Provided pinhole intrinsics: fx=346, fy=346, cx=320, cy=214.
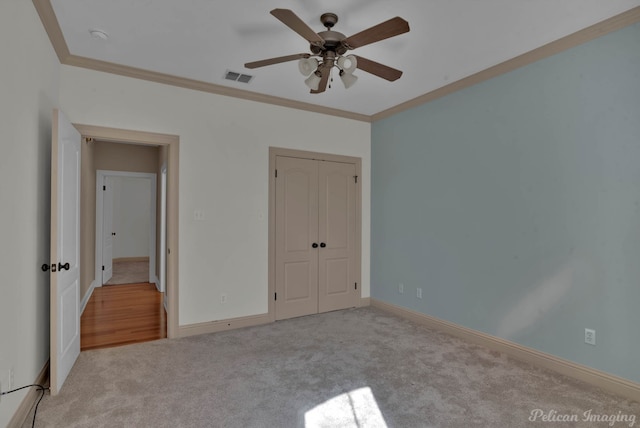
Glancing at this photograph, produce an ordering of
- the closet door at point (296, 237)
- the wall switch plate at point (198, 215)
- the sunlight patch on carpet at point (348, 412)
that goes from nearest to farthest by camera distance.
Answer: the sunlight patch on carpet at point (348, 412), the wall switch plate at point (198, 215), the closet door at point (296, 237)

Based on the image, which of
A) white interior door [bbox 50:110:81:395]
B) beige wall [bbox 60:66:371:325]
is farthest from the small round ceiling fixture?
white interior door [bbox 50:110:81:395]

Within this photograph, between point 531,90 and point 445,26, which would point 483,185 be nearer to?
point 531,90

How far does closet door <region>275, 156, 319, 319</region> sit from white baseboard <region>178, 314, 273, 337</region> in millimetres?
253

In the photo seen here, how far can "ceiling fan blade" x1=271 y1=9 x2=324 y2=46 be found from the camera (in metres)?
1.93

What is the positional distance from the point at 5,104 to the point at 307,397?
8.61 ft

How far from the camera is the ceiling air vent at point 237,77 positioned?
3.63 m

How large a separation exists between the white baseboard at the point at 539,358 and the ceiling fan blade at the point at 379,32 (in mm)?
2912

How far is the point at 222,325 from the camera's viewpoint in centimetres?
399

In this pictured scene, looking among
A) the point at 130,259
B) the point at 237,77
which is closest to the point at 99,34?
the point at 237,77

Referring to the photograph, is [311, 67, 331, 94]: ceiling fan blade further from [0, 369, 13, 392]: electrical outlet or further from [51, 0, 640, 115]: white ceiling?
[0, 369, 13, 392]: electrical outlet

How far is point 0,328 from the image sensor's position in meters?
1.87

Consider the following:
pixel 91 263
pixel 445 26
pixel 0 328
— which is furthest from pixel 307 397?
pixel 91 263

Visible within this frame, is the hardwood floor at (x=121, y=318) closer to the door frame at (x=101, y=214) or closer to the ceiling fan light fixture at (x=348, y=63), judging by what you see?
the door frame at (x=101, y=214)

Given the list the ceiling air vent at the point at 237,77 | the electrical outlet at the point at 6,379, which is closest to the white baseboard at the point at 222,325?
the electrical outlet at the point at 6,379
